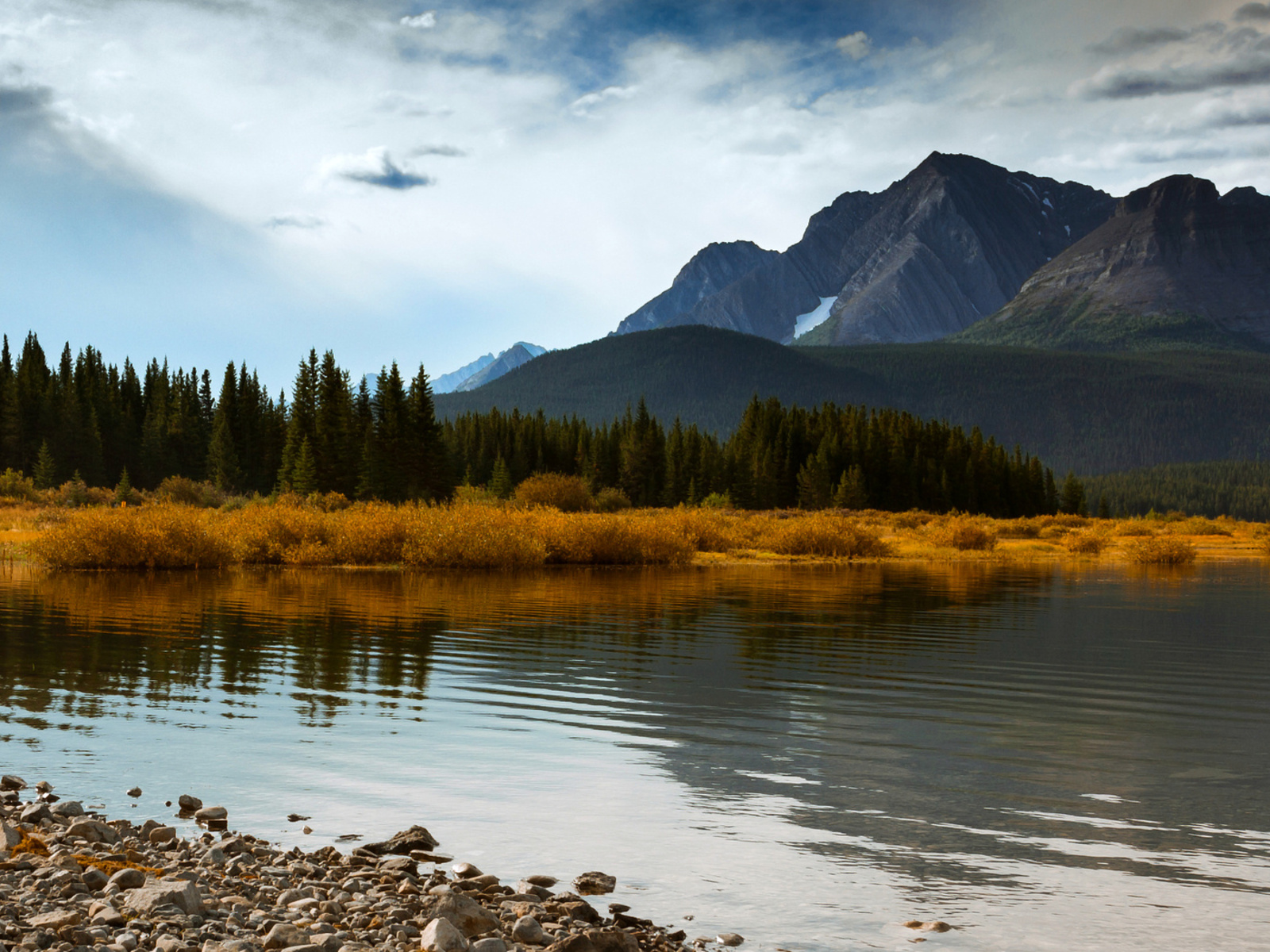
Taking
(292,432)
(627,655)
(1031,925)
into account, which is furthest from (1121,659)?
(292,432)

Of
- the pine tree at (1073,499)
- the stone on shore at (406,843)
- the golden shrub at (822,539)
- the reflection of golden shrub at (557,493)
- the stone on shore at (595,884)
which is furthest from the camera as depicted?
the pine tree at (1073,499)

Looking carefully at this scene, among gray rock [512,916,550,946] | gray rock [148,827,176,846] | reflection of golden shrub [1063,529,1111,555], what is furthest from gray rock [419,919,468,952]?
reflection of golden shrub [1063,529,1111,555]

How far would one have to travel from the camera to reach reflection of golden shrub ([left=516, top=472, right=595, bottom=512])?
208ft

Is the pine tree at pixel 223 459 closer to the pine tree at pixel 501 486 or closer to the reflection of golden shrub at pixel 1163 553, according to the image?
the pine tree at pixel 501 486

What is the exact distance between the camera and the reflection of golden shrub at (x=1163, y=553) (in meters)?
48.2

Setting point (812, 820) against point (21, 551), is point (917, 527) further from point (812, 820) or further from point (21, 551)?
point (812, 820)

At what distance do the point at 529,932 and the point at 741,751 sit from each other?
193 inches

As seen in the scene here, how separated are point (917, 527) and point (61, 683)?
5979 centimetres

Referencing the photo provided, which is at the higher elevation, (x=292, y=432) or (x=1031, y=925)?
(x=292, y=432)

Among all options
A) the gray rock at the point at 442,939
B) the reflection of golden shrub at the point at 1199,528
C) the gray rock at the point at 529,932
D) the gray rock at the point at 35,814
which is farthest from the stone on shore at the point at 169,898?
the reflection of golden shrub at the point at 1199,528

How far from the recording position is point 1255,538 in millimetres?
67750

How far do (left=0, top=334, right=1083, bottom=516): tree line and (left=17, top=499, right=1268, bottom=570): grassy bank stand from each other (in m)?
31.0

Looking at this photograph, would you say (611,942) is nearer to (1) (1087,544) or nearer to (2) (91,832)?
(2) (91,832)

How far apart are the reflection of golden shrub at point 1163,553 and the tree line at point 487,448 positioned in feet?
137
